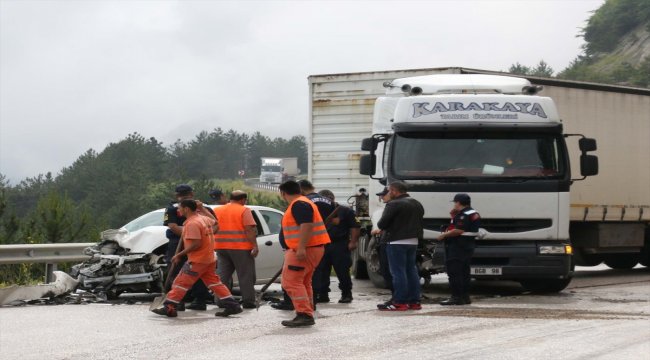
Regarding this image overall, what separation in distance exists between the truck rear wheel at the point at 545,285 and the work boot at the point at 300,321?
6029 millimetres

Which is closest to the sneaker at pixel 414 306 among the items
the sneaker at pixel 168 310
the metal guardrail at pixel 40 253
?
the sneaker at pixel 168 310

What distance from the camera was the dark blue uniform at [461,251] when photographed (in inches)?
553

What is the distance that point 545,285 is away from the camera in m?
16.5

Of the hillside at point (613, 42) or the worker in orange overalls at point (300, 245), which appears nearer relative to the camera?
the worker in orange overalls at point (300, 245)

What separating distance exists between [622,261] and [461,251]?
971 centimetres

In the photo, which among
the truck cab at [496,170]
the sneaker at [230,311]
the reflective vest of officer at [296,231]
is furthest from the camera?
the truck cab at [496,170]

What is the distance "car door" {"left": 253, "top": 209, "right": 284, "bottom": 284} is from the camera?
15.8 metres

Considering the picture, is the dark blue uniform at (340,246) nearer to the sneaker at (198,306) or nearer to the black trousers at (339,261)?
the black trousers at (339,261)

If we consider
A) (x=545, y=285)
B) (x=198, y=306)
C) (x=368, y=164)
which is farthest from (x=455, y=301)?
(x=198, y=306)

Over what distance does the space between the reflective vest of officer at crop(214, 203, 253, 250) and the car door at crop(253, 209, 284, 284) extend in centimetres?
209

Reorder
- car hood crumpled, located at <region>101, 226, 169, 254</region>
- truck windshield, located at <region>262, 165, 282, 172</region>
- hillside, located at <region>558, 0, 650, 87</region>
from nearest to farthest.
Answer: car hood crumpled, located at <region>101, 226, 169, 254</region>, hillside, located at <region>558, 0, 650, 87</region>, truck windshield, located at <region>262, 165, 282, 172</region>

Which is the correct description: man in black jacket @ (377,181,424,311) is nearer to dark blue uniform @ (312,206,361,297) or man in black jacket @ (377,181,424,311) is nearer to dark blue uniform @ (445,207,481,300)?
dark blue uniform @ (445,207,481,300)

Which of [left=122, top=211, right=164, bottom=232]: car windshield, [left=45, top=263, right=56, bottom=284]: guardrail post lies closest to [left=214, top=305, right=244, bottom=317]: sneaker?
[left=122, top=211, right=164, bottom=232]: car windshield

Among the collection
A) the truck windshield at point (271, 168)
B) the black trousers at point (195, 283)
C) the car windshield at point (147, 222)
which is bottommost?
the black trousers at point (195, 283)
